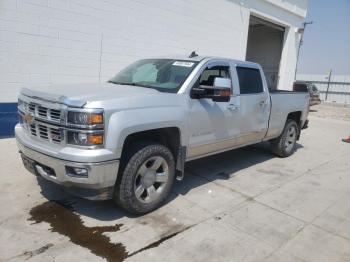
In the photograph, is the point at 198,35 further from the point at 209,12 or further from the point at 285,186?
the point at 285,186

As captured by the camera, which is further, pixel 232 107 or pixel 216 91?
pixel 232 107

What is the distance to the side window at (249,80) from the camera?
17.4 feet

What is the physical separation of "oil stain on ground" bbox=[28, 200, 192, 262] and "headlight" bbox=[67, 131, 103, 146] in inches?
37.8

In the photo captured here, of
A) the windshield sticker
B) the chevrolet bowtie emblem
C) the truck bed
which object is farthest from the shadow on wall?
the truck bed

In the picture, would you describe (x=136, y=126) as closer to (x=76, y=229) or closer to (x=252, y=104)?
(x=76, y=229)

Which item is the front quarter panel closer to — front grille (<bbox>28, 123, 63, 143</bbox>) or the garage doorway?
front grille (<bbox>28, 123, 63, 143</bbox>)

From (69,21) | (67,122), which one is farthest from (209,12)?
(67,122)

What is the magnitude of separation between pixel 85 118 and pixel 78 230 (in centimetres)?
123

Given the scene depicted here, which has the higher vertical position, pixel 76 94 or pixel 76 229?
pixel 76 94

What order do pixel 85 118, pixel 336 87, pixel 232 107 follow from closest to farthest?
pixel 85 118 → pixel 232 107 → pixel 336 87

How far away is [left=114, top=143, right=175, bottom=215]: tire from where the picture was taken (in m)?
3.55

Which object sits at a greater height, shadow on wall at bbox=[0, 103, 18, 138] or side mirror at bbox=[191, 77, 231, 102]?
side mirror at bbox=[191, 77, 231, 102]

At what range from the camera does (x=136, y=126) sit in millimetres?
3453

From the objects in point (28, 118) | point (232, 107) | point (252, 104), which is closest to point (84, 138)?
point (28, 118)
